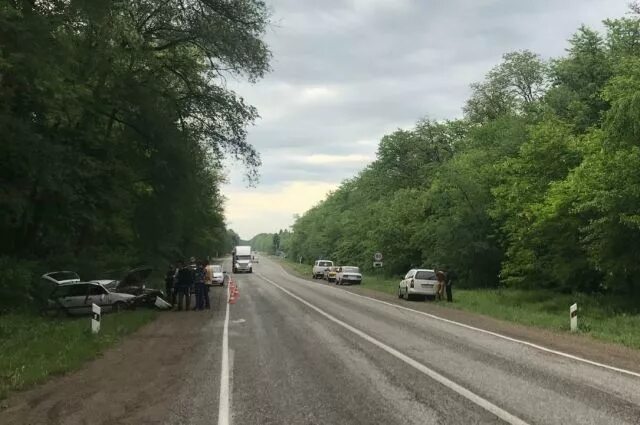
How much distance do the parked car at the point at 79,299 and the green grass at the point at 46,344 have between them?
4.66 feet

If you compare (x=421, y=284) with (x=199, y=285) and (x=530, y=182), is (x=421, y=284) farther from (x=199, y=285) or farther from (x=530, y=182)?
(x=199, y=285)

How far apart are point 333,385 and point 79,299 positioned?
1505 centimetres

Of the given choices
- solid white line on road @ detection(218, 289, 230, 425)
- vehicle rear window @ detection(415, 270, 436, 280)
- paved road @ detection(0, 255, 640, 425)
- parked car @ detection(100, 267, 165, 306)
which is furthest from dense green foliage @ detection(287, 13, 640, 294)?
parked car @ detection(100, 267, 165, 306)

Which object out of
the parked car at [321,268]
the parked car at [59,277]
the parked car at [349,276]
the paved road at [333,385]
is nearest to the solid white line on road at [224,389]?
the paved road at [333,385]

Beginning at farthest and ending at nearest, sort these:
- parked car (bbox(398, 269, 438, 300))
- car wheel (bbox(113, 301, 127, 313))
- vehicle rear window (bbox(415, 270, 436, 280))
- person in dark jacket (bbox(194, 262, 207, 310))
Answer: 1. vehicle rear window (bbox(415, 270, 436, 280))
2. parked car (bbox(398, 269, 438, 300))
3. person in dark jacket (bbox(194, 262, 207, 310))
4. car wheel (bbox(113, 301, 127, 313))

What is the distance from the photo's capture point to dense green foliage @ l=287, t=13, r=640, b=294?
1938 cm

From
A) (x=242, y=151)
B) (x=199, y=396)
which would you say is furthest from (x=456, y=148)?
(x=199, y=396)

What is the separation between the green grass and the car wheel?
85.3 inches

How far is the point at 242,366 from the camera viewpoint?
10.2 m

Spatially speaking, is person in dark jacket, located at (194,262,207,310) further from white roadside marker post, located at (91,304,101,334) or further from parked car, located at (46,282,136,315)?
white roadside marker post, located at (91,304,101,334)

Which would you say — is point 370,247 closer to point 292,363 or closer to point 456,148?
point 456,148

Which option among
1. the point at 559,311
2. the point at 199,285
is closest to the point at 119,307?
the point at 199,285

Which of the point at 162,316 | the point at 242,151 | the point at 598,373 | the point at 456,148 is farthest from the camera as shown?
the point at 456,148

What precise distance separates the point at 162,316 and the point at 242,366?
1093cm
